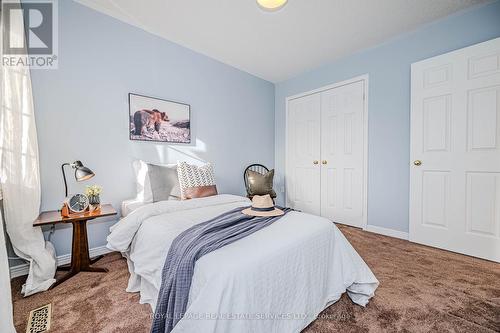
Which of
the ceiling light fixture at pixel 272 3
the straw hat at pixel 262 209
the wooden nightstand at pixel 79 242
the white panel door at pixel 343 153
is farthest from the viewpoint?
the white panel door at pixel 343 153

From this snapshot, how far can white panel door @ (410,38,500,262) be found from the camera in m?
2.11

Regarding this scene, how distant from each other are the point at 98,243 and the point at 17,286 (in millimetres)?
635

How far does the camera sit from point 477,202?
219 cm

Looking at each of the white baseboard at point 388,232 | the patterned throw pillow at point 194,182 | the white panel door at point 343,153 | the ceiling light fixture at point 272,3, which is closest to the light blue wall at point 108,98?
the patterned throw pillow at point 194,182

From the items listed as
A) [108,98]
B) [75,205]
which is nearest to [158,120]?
[108,98]

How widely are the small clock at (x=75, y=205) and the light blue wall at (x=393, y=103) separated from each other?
335 centimetres

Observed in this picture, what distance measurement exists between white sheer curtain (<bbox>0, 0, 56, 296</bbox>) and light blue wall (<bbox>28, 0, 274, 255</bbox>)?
8.6 inches

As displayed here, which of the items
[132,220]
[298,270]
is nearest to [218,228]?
[298,270]

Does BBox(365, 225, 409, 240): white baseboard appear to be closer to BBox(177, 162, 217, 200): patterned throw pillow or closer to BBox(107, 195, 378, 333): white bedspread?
BBox(107, 195, 378, 333): white bedspread

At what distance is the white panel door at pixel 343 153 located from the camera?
3145 mm

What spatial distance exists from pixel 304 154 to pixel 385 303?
261cm

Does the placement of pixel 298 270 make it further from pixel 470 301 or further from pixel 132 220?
pixel 470 301

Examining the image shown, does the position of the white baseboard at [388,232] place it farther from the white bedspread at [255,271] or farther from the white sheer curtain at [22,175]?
the white sheer curtain at [22,175]

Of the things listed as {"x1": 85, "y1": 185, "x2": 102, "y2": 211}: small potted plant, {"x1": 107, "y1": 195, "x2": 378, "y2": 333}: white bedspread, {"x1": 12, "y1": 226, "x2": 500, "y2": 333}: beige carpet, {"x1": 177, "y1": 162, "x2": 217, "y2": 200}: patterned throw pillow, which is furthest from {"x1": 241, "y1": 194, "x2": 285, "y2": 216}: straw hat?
{"x1": 85, "y1": 185, "x2": 102, "y2": 211}: small potted plant
